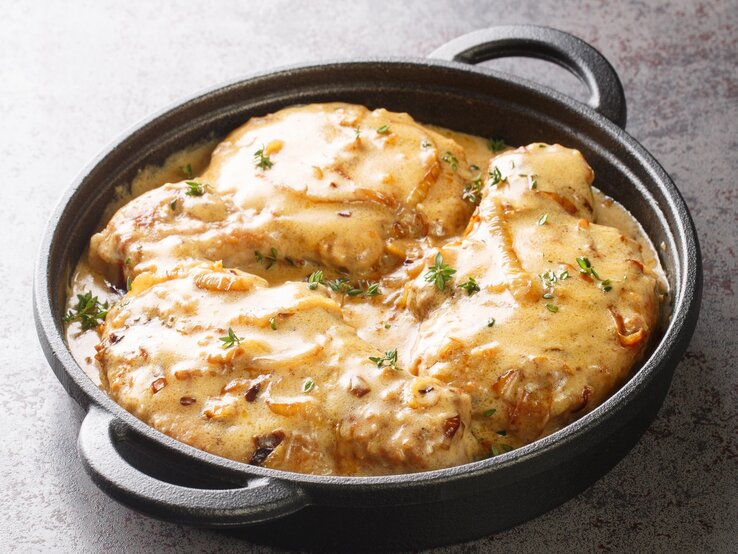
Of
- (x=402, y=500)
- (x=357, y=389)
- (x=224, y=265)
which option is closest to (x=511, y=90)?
(x=224, y=265)

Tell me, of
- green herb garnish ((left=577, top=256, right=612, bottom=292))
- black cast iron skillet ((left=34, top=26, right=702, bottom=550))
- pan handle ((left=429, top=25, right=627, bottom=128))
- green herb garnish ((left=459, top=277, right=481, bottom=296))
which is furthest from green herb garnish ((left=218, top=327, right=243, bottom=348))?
pan handle ((left=429, top=25, right=627, bottom=128))

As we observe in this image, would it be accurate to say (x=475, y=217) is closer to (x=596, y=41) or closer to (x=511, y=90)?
(x=511, y=90)

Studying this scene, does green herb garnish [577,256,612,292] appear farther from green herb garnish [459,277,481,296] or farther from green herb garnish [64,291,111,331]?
green herb garnish [64,291,111,331]

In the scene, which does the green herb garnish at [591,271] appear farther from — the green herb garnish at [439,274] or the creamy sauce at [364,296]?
the green herb garnish at [439,274]

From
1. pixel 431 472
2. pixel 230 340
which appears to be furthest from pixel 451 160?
pixel 431 472

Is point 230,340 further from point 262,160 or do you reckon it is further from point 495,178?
point 495,178
